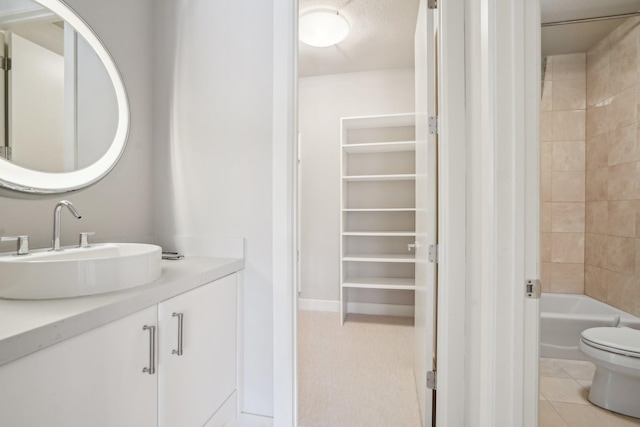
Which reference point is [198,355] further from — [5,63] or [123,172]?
[5,63]

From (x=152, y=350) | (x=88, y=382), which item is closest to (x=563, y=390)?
(x=152, y=350)

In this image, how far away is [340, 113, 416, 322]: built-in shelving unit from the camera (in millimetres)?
3309

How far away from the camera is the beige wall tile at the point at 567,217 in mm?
2398

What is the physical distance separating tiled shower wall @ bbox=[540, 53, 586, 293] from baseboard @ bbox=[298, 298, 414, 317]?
1.34m

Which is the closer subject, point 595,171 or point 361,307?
point 595,171

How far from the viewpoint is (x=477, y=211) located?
1.13m

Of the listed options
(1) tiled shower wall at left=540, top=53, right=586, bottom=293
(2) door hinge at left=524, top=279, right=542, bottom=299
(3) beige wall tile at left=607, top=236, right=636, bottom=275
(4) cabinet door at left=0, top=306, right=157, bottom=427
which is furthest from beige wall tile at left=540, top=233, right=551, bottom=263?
(4) cabinet door at left=0, top=306, right=157, bottom=427

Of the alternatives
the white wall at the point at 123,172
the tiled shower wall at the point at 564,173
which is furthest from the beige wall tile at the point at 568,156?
the white wall at the point at 123,172

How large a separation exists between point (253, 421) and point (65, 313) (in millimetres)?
1155

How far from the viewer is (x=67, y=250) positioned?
1.13 metres

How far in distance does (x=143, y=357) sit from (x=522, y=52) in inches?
56.2

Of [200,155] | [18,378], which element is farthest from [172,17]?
[18,378]

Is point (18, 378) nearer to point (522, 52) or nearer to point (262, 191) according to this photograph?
point (262, 191)

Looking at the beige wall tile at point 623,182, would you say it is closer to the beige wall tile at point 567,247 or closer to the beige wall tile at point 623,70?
the beige wall tile at point 567,247
